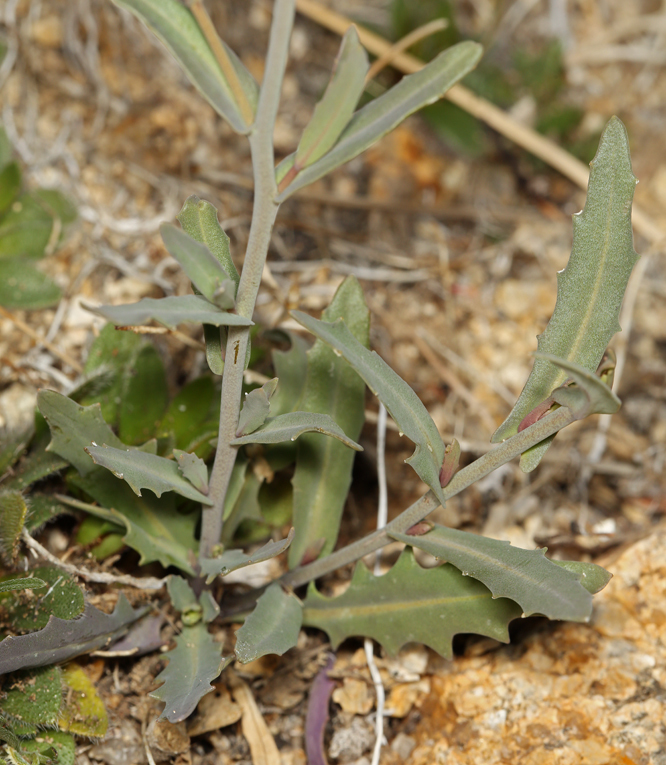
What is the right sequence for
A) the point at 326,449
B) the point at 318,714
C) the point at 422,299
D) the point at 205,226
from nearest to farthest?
the point at 205,226
the point at 318,714
the point at 326,449
the point at 422,299

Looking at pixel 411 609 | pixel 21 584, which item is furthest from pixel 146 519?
pixel 411 609

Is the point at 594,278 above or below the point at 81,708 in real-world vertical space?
above

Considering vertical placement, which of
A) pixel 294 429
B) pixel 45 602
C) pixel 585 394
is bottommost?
pixel 45 602

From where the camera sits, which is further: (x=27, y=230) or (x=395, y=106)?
(x=27, y=230)

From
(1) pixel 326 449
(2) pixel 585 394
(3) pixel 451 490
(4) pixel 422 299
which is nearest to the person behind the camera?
(2) pixel 585 394

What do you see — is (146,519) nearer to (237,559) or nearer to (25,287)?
(237,559)

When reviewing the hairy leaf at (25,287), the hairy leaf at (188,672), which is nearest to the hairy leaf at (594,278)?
the hairy leaf at (188,672)
